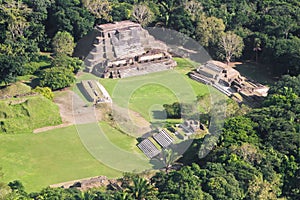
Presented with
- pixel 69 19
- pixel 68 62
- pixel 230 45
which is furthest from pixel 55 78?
pixel 230 45

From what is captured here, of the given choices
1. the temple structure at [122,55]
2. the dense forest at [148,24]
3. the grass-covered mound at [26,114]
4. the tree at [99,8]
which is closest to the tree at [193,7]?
the dense forest at [148,24]

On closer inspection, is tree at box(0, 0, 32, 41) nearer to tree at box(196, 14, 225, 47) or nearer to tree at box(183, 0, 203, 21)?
tree at box(183, 0, 203, 21)

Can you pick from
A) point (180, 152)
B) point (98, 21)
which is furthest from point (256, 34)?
point (180, 152)

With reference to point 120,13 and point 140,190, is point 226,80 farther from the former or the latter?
point 140,190

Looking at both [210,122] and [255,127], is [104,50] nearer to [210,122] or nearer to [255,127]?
[210,122]

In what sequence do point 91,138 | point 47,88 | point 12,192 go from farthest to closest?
point 47,88, point 91,138, point 12,192

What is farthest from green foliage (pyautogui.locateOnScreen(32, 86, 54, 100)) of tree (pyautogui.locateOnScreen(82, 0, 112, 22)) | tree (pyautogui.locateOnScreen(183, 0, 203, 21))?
tree (pyautogui.locateOnScreen(183, 0, 203, 21))
